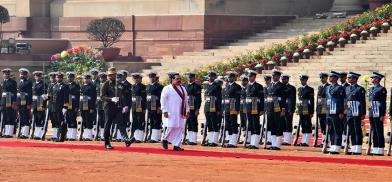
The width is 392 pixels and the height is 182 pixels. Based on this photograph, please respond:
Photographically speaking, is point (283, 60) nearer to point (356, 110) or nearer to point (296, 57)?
point (296, 57)

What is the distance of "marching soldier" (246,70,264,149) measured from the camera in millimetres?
34787

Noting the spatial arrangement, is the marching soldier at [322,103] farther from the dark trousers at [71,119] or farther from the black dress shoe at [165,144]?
the dark trousers at [71,119]

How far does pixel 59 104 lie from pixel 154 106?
2515mm

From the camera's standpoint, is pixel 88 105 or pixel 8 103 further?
pixel 8 103

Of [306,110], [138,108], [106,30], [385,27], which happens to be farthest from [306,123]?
[106,30]

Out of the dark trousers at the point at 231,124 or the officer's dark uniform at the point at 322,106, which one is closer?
the officer's dark uniform at the point at 322,106

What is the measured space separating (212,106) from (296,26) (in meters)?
17.9

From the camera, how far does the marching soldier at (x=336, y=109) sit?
107 feet

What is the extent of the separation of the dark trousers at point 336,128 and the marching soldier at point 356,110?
1.33 feet

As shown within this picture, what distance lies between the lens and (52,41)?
178 feet

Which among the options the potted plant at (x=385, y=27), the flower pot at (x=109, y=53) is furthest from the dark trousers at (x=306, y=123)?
the flower pot at (x=109, y=53)

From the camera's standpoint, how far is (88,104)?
126 ft

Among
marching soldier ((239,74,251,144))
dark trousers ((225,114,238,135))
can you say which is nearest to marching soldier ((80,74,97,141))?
dark trousers ((225,114,238,135))

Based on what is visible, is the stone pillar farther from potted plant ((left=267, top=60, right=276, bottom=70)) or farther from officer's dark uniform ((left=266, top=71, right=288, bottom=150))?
officer's dark uniform ((left=266, top=71, right=288, bottom=150))
